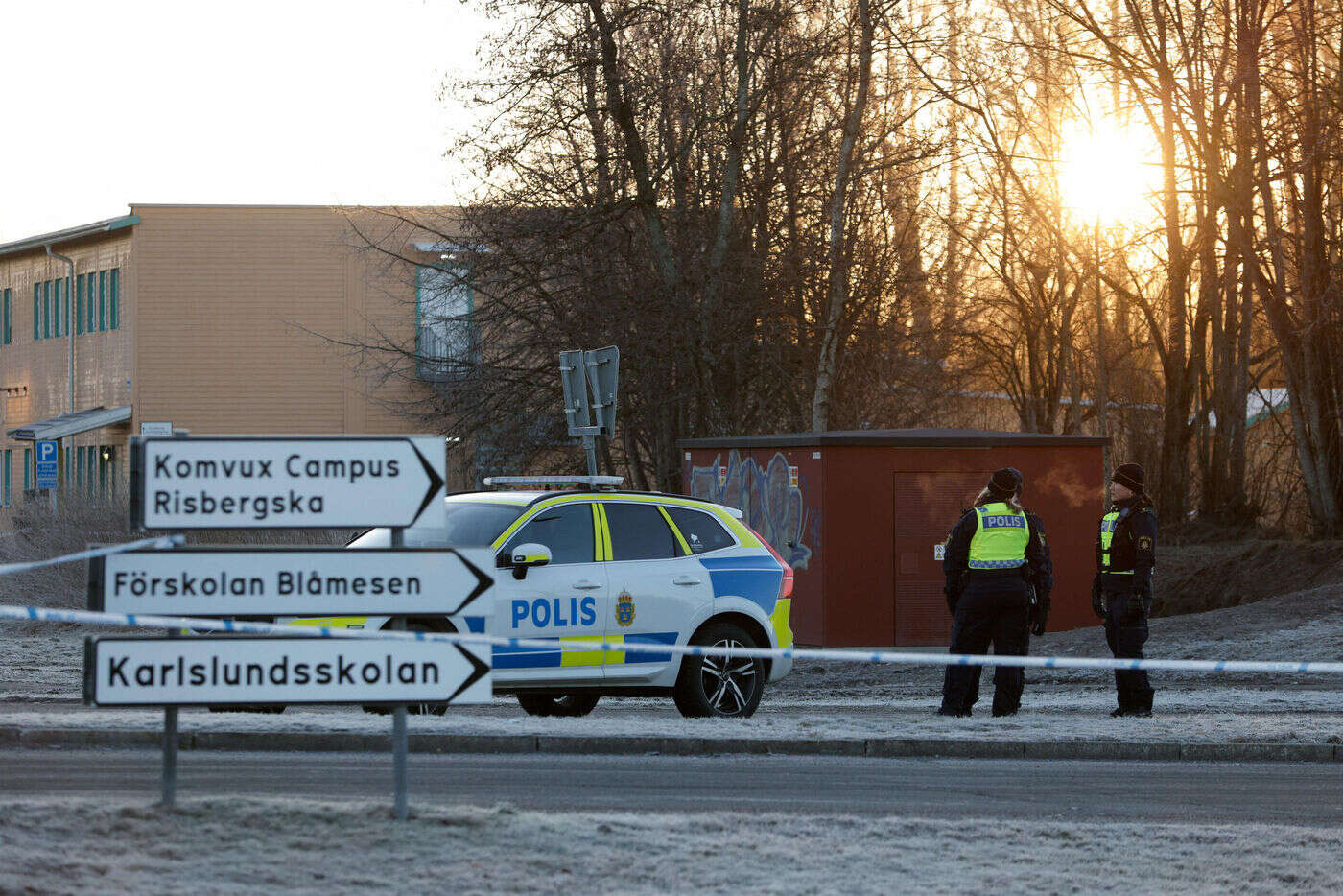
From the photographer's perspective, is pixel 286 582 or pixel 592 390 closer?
pixel 286 582

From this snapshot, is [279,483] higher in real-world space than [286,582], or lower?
higher

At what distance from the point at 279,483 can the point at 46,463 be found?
106 feet

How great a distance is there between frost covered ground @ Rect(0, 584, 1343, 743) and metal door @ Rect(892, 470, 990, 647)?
1.29 m

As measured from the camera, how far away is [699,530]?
552 inches

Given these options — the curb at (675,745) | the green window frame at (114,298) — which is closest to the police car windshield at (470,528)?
the curb at (675,745)

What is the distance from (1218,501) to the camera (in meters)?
38.5

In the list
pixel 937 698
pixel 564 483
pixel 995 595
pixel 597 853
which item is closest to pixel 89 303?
pixel 937 698

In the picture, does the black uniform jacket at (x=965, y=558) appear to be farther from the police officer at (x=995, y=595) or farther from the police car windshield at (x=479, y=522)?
the police car windshield at (x=479, y=522)

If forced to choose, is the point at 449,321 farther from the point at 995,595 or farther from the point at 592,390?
the point at 995,595

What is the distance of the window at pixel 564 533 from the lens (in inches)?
526

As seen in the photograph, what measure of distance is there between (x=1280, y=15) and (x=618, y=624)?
1960 centimetres

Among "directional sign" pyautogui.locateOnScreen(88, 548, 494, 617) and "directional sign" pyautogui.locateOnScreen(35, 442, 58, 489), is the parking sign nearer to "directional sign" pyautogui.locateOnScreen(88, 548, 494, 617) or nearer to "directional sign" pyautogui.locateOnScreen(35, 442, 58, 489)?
"directional sign" pyautogui.locateOnScreen(35, 442, 58, 489)

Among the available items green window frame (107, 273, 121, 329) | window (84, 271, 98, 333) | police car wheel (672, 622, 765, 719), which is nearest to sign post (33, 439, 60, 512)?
green window frame (107, 273, 121, 329)

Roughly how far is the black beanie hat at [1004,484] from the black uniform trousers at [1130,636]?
1.29 m
